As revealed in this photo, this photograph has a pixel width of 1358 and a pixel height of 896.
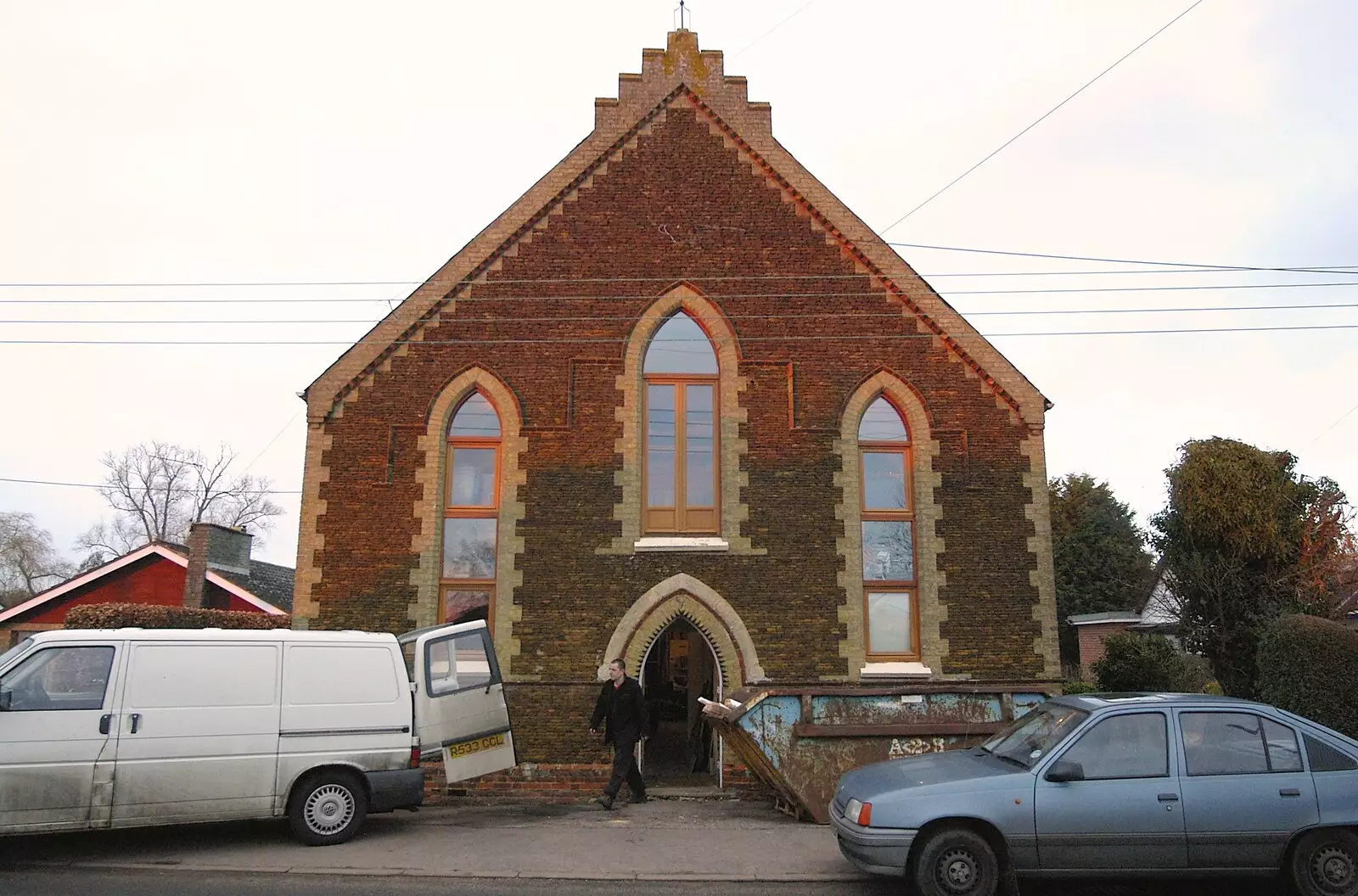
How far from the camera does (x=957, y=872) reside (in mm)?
7555

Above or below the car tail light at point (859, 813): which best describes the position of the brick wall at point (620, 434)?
above

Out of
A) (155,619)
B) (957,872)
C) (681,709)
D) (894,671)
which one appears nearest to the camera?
(957,872)

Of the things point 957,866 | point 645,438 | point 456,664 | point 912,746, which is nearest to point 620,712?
point 456,664

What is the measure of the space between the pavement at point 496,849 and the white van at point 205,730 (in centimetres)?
39

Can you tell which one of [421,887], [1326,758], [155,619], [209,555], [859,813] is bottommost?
[421,887]

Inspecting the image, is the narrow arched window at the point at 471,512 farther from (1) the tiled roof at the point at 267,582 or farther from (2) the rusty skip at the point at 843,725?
(1) the tiled roof at the point at 267,582

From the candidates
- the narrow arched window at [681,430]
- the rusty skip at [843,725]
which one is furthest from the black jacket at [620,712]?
the narrow arched window at [681,430]

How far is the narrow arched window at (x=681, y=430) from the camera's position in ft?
47.7

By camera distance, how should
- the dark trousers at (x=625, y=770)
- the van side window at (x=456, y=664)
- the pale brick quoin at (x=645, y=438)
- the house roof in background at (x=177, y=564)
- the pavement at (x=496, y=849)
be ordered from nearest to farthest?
the pavement at (x=496, y=849) → the van side window at (x=456, y=664) → the dark trousers at (x=625, y=770) → the pale brick quoin at (x=645, y=438) → the house roof in background at (x=177, y=564)

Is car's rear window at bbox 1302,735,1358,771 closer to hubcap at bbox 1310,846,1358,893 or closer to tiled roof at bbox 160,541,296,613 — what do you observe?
hubcap at bbox 1310,846,1358,893

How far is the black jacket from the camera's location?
12141mm

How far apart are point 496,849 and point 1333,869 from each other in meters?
6.91

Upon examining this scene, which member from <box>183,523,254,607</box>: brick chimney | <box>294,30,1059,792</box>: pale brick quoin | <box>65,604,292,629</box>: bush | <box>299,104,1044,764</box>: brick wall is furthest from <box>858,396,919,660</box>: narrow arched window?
<box>183,523,254,607</box>: brick chimney

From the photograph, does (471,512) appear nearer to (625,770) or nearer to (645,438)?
(645,438)
